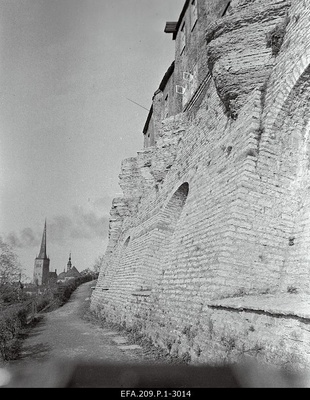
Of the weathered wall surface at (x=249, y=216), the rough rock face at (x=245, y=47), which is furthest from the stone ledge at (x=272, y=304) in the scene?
the rough rock face at (x=245, y=47)

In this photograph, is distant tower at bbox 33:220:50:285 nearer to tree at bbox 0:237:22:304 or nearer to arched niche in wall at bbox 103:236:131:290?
tree at bbox 0:237:22:304

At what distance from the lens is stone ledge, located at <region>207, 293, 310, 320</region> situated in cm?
405

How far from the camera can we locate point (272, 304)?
4.59 metres

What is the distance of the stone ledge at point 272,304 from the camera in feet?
13.3

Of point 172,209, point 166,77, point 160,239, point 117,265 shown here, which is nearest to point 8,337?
point 160,239

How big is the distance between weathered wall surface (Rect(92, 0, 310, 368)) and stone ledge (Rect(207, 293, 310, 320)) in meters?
0.02

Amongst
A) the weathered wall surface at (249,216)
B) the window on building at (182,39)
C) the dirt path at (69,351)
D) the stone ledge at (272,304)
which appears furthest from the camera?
the window on building at (182,39)

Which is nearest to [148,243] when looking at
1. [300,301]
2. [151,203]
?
[151,203]

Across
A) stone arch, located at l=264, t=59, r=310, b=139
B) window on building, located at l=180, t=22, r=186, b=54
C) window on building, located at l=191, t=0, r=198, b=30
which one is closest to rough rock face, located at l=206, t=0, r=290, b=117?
stone arch, located at l=264, t=59, r=310, b=139

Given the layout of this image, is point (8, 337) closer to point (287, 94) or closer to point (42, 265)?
point (287, 94)

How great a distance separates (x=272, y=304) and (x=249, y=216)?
1.85 m

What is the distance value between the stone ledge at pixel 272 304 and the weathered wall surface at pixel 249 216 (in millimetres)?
16

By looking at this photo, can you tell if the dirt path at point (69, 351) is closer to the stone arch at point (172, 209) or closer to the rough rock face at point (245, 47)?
the stone arch at point (172, 209)

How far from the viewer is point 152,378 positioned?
4.22 meters
